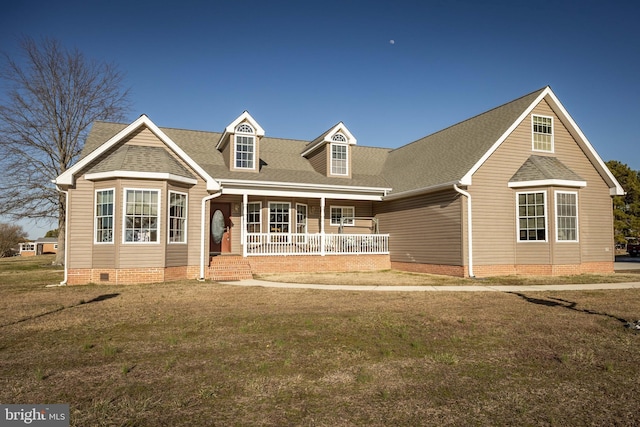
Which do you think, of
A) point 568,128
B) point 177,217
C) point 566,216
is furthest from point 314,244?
point 568,128

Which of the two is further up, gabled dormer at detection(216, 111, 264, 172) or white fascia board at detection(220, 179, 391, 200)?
gabled dormer at detection(216, 111, 264, 172)

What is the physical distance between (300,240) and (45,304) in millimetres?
11610

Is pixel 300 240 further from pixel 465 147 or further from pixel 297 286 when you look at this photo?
pixel 465 147

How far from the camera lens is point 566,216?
17.0m

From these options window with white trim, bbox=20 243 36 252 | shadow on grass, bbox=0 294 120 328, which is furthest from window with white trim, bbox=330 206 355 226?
window with white trim, bbox=20 243 36 252

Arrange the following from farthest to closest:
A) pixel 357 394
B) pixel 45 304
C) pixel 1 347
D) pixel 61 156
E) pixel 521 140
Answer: pixel 61 156 → pixel 521 140 → pixel 45 304 → pixel 1 347 → pixel 357 394

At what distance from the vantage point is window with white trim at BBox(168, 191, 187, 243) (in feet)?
50.1

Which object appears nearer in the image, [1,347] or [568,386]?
[568,386]

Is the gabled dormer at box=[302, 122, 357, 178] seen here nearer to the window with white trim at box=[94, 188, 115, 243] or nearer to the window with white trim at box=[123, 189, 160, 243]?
the window with white trim at box=[123, 189, 160, 243]

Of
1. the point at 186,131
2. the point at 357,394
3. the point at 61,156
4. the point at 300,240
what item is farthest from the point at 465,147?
the point at 61,156

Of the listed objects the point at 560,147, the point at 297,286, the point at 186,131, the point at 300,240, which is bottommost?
the point at 297,286

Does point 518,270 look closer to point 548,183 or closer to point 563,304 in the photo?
point 548,183

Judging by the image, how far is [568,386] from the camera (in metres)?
4.63

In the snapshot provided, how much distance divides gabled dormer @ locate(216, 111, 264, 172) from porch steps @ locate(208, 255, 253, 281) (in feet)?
15.1
